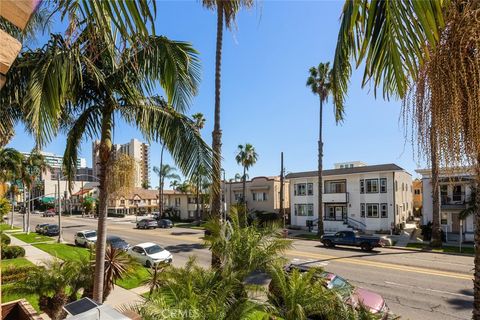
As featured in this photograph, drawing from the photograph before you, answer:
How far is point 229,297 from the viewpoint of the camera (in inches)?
259

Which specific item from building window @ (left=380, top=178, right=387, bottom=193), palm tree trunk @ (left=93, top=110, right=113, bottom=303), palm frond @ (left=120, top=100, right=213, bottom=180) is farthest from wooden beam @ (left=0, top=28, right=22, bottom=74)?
building window @ (left=380, top=178, right=387, bottom=193)

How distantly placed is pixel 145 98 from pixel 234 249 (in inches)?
174

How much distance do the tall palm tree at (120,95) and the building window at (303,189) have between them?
37.1 meters

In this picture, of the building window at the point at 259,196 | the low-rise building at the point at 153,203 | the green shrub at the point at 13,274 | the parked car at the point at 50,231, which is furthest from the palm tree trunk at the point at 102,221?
the low-rise building at the point at 153,203

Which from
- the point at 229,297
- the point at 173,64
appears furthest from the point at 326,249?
the point at 173,64

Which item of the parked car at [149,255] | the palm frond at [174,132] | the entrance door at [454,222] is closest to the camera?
the palm frond at [174,132]

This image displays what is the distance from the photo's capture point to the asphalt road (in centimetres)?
1227

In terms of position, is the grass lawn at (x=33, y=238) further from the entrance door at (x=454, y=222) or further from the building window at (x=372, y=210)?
the entrance door at (x=454, y=222)

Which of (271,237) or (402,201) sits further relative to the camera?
(402,201)

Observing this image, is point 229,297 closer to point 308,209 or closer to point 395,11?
point 395,11

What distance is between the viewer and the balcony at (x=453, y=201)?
3306cm

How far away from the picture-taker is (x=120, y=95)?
782cm

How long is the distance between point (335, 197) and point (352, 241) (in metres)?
14.5

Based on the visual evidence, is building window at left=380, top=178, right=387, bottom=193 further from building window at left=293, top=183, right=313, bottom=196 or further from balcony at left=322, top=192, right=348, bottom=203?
building window at left=293, top=183, right=313, bottom=196
